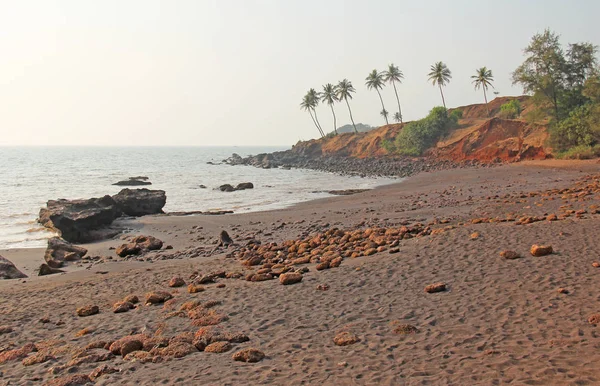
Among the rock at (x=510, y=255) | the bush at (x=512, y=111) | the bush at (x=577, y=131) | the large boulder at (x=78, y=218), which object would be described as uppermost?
the bush at (x=512, y=111)

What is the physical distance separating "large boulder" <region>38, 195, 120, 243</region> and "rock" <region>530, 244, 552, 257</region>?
57.7 ft

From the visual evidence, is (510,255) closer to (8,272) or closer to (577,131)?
(8,272)

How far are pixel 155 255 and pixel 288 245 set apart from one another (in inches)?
191

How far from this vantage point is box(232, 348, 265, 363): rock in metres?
6.28

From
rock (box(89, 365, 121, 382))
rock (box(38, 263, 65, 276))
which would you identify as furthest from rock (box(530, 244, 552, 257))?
rock (box(38, 263, 65, 276))

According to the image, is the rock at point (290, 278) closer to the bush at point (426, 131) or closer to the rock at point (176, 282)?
the rock at point (176, 282)

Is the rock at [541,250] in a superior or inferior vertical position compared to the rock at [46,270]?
superior

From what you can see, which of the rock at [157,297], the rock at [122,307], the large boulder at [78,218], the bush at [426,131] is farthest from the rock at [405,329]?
the bush at [426,131]

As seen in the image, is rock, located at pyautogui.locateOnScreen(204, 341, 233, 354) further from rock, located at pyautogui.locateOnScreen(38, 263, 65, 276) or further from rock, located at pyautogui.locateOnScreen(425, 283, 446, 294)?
rock, located at pyautogui.locateOnScreen(38, 263, 65, 276)

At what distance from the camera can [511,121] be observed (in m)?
52.8

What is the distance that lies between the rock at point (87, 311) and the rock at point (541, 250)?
9.08 m

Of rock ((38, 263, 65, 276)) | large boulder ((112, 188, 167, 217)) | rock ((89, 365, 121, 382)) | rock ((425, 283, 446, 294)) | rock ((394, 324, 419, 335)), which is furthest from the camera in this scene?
large boulder ((112, 188, 167, 217))

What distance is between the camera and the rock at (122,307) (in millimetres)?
9031

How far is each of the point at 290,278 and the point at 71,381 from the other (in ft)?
16.3
